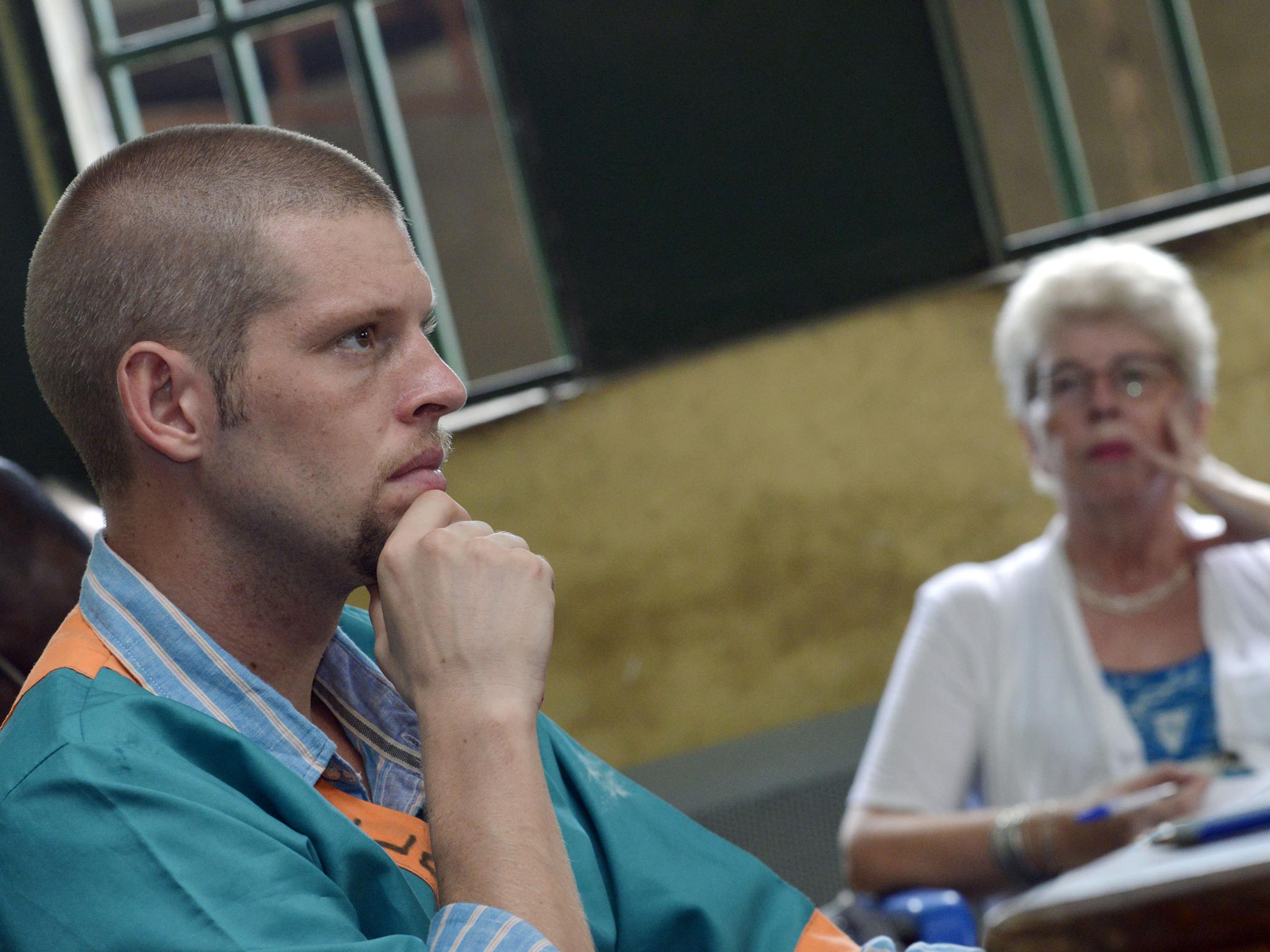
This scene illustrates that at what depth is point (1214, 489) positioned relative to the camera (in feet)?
6.84

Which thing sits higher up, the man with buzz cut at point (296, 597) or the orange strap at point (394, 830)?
the man with buzz cut at point (296, 597)

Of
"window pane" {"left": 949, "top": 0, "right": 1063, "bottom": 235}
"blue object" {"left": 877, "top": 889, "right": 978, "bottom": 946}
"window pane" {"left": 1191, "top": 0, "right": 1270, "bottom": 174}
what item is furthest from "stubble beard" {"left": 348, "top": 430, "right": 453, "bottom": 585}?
"window pane" {"left": 1191, "top": 0, "right": 1270, "bottom": 174}

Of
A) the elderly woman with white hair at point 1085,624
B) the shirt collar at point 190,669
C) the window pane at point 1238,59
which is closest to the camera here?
the shirt collar at point 190,669

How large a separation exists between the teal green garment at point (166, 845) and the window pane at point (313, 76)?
51.2 ft

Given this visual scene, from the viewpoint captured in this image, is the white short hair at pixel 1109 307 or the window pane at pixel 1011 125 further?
the window pane at pixel 1011 125

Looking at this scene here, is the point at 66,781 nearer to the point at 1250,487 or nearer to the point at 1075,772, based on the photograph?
the point at 1075,772

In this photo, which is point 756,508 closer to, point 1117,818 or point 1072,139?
point 1072,139

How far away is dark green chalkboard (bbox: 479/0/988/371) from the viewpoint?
3.12 metres

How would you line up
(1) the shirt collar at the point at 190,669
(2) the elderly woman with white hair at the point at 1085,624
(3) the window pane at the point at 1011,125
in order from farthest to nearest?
(3) the window pane at the point at 1011,125
(2) the elderly woman with white hair at the point at 1085,624
(1) the shirt collar at the point at 190,669

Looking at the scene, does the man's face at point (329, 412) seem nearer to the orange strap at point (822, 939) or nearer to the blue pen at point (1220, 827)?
the orange strap at point (822, 939)

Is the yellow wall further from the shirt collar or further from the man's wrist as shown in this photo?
the man's wrist

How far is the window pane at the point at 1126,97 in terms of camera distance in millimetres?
9508

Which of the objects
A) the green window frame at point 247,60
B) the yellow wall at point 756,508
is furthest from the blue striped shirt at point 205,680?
the green window frame at point 247,60

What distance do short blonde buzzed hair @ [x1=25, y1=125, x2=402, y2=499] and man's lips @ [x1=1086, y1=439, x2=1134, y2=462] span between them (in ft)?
4.54
